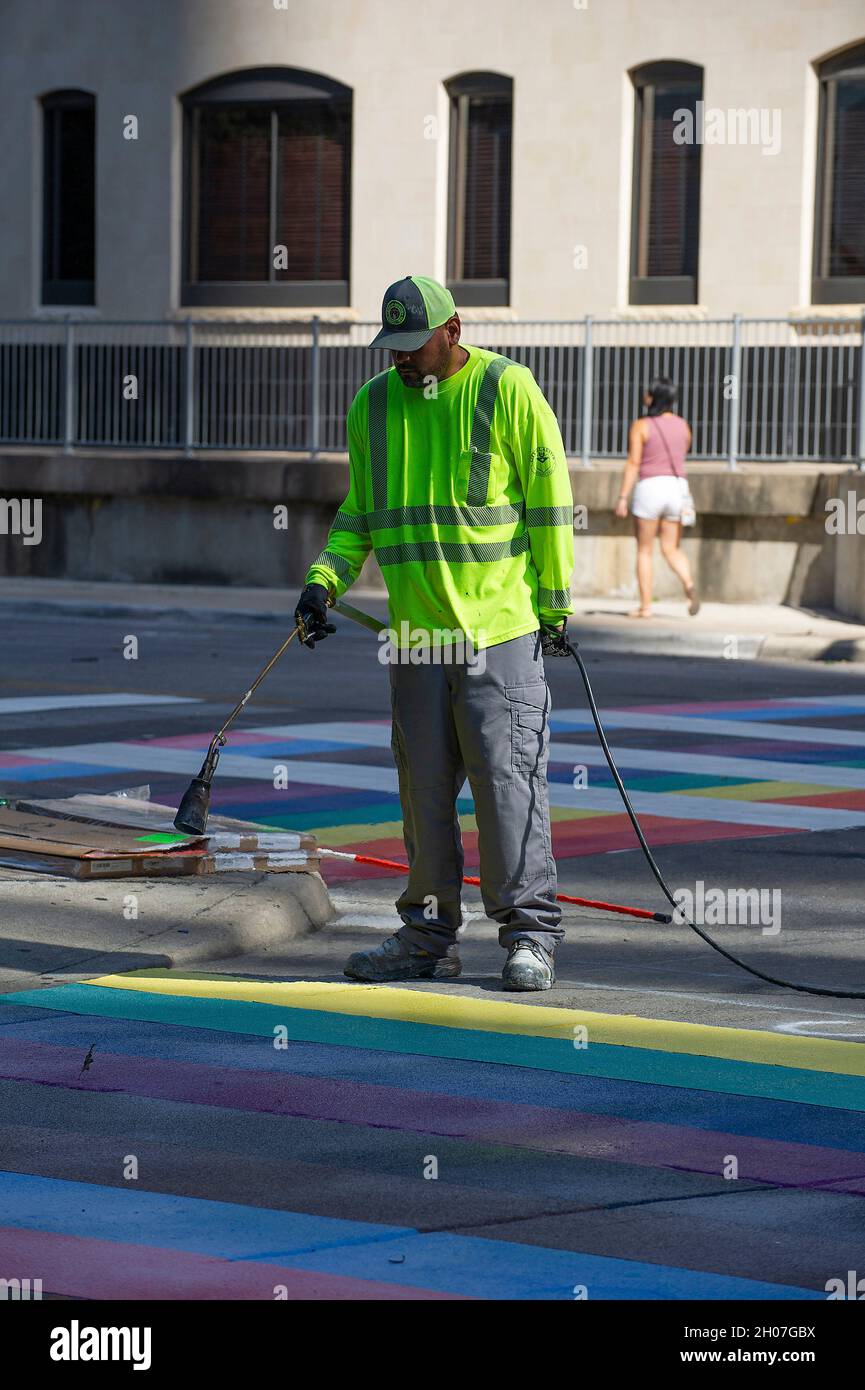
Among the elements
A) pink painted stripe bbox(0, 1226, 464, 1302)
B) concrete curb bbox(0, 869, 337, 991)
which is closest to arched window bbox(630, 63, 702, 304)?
concrete curb bbox(0, 869, 337, 991)

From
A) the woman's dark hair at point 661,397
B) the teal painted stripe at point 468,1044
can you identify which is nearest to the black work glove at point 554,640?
the teal painted stripe at point 468,1044

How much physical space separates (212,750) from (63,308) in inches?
852

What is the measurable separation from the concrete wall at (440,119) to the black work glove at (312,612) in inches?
710

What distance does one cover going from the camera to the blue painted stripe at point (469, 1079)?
5672 mm

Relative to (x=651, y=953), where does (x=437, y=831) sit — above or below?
above

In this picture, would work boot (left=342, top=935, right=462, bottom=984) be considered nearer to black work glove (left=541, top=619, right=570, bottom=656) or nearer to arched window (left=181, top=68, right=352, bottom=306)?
black work glove (left=541, top=619, right=570, bottom=656)

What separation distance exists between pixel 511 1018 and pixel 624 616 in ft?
48.3

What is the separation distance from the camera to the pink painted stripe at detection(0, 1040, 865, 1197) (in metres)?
5.35

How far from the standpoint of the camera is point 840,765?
12656 mm

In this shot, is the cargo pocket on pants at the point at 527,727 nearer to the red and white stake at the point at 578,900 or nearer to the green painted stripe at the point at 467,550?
the green painted stripe at the point at 467,550

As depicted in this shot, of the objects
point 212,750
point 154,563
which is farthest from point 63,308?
point 212,750

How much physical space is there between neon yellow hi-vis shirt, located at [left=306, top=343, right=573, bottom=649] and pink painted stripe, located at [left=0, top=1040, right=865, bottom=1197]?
5.15 ft
